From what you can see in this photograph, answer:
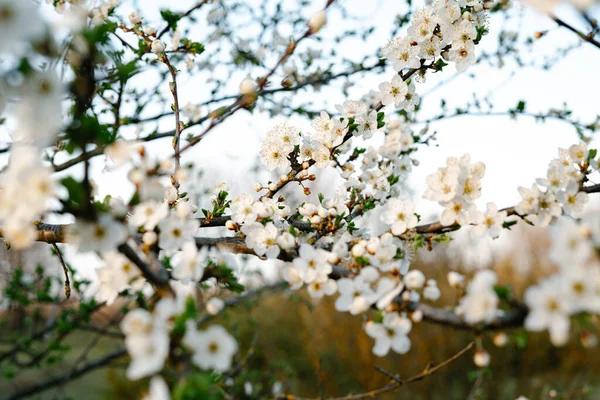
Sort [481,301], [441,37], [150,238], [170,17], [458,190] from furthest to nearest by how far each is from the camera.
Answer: [170,17], [441,37], [458,190], [150,238], [481,301]

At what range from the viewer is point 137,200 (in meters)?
0.95

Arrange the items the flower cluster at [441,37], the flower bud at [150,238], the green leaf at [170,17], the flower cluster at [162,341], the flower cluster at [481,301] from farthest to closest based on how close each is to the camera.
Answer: the green leaf at [170,17] → the flower cluster at [441,37] → the flower bud at [150,238] → the flower cluster at [481,301] → the flower cluster at [162,341]

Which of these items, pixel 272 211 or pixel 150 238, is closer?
pixel 150 238

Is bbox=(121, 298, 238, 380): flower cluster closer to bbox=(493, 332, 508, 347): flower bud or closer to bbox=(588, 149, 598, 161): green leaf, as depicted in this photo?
bbox=(493, 332, 508, 347): flower bud

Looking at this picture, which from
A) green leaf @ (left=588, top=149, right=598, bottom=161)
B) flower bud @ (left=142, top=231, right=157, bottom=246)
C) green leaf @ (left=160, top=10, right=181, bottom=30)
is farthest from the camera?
green leaf @ (left=160, top=10, right=181, bottom=30)

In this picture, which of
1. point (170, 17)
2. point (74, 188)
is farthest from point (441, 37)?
point (74, 188)

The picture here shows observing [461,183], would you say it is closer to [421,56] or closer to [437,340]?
[421,56]

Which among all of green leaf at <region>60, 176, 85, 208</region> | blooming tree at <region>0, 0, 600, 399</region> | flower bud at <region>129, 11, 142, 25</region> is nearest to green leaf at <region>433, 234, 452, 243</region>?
blooming tree at <region>0, 0, 600, 399</region>

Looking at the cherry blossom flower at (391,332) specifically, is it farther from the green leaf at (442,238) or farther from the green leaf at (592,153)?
the green leaf at (592,153)

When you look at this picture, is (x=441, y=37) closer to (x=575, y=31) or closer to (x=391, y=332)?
(x=575, y=31)

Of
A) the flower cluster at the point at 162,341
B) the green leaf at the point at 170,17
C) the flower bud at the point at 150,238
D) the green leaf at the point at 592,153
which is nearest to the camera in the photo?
the flower cluster at the point at 162,341

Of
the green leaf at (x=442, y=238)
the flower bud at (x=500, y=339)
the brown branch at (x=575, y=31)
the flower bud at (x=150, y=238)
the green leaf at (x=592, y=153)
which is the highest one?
the brown branch at (x=575, y=31)

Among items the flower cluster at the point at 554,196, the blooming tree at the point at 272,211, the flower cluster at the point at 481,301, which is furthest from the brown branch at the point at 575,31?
the flower cluster at the point at 481,301

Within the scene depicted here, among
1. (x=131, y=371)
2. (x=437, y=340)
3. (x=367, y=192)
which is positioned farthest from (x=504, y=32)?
(x=437, y=340)
